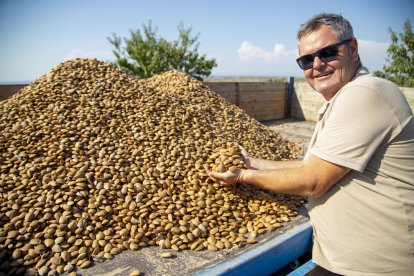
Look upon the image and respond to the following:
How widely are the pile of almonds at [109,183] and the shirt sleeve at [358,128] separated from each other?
87 cm

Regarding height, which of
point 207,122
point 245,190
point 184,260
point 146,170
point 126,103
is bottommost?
point 184,260

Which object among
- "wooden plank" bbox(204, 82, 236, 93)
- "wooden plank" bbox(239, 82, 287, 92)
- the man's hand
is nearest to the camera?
A: the man's hand

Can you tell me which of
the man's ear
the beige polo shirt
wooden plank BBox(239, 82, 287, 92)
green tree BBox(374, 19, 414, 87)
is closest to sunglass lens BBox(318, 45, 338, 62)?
the man's ear

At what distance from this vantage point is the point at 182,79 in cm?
462

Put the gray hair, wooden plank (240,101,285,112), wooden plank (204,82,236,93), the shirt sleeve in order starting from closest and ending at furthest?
1. the shirt sleeve
2. the gray hair
3. wooden plank (204,82,236,93)
4. wooden plank (240,101,285,112)

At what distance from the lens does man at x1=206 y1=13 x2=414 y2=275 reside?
4.22 ft

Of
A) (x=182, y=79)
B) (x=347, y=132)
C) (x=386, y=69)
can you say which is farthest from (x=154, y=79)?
(x=386, y=69)

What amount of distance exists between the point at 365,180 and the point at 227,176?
961 mm

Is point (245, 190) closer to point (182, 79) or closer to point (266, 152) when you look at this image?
point (266, 152)

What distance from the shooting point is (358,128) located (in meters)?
1.28

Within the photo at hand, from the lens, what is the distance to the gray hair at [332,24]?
1.53 meters

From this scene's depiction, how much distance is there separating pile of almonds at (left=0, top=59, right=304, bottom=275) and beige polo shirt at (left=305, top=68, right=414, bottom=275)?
2.21ft

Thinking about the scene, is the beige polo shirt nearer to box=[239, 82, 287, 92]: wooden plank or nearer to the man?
the man

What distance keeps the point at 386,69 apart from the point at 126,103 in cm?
1059
